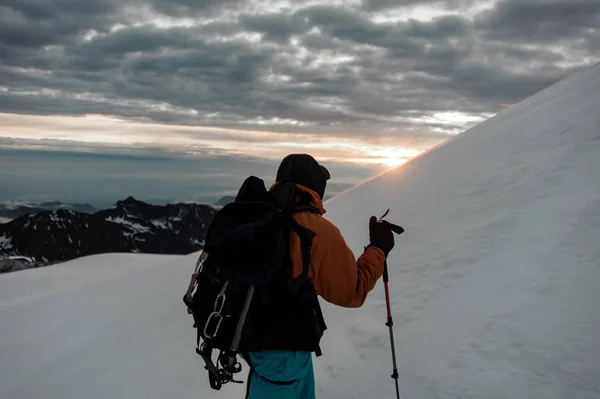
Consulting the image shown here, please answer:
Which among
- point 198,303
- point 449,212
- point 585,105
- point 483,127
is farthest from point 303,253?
point 483,127

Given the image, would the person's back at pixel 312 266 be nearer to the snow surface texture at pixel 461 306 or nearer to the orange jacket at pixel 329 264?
the orange jacket at pixel 329 264

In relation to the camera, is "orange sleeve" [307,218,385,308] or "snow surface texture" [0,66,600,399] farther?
"snow surface texture" [0,66,600,399]

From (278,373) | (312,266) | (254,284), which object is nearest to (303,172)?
(312,266)

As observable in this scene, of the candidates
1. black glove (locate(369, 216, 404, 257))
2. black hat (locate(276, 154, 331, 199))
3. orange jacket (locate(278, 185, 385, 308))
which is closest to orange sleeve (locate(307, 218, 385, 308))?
orange jacket (locate(278, 185, 385, 308))

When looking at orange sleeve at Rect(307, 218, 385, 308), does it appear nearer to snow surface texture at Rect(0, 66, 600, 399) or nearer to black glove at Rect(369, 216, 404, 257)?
black glove at Rect(369, 216, 404, 257)

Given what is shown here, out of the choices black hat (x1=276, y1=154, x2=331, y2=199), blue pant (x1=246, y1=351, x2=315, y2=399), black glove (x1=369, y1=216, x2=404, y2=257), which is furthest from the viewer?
black glove (x1=369, y1=216, x2=404, y2=257)

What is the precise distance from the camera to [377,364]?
232 inches

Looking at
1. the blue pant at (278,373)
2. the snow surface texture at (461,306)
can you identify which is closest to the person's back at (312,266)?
the blue pant at (278,373)

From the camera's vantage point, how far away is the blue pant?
3.71 meters

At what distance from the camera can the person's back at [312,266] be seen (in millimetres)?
3416

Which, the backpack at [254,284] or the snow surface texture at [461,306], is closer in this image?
the backpack at [254,284]

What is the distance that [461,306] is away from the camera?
19.8 feet

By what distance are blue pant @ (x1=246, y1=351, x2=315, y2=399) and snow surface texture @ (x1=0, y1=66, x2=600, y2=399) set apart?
6.11ft

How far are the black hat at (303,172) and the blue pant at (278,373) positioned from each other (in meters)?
1.35
